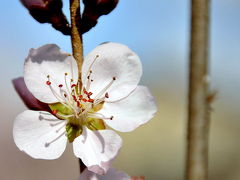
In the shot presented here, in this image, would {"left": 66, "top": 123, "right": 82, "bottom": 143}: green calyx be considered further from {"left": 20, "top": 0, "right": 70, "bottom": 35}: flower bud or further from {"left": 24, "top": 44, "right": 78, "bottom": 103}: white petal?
{"left": 20, "top": 0, "right": 70, "bottom": 35}: flower bud

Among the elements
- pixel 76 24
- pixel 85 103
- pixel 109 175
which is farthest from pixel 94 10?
pixel 109 175

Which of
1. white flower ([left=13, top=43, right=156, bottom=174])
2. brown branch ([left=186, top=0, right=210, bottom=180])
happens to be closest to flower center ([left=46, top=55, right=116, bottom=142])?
white flower ([left=13, top=43, right=156, bottom=174])

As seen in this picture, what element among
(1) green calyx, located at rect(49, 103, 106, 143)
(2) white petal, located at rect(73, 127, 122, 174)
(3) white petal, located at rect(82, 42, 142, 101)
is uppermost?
(3) white petal, located at rect(82, 42, 142, 101)

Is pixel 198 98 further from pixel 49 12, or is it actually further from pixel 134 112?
pixel 49 12

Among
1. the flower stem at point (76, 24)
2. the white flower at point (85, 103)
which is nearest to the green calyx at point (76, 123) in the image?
the white flower at point (85, 103)

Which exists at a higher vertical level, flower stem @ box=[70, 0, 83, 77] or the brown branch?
flower stem @ box=[70, 0, 83, 77]

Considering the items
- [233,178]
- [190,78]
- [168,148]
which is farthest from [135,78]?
[168,148]

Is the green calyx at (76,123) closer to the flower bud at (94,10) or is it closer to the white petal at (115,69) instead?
the white petal at (115,69)
